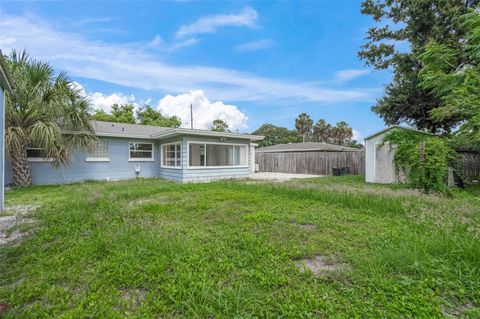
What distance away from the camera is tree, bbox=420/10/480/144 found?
744cm

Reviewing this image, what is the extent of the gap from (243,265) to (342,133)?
1615 inches

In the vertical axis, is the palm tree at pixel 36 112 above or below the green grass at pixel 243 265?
above

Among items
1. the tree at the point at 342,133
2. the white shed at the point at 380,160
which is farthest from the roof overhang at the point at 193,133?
the tree at the point at 342,133

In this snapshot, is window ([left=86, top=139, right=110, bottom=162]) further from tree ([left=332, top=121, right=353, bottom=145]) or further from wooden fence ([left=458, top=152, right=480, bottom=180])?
tree ([left=332, top=121, right=353, bottom=145])

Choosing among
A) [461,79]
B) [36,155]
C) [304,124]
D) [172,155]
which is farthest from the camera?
[304,124]

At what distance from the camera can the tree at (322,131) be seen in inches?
1572

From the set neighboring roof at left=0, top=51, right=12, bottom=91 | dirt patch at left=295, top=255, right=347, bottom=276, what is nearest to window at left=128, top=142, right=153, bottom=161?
neighboring roof at left=0, top=51, right=12, bottom=91

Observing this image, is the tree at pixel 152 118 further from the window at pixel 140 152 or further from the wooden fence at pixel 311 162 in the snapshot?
the window at pixel 140 152

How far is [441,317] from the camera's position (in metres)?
1.72

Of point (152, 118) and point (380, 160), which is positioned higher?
point (152, 118)

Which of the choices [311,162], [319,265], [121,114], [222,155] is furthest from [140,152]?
[121,114]

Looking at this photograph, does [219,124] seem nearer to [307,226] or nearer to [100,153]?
[100,153]

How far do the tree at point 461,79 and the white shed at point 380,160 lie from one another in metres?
2.23

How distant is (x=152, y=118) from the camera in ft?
96.4
